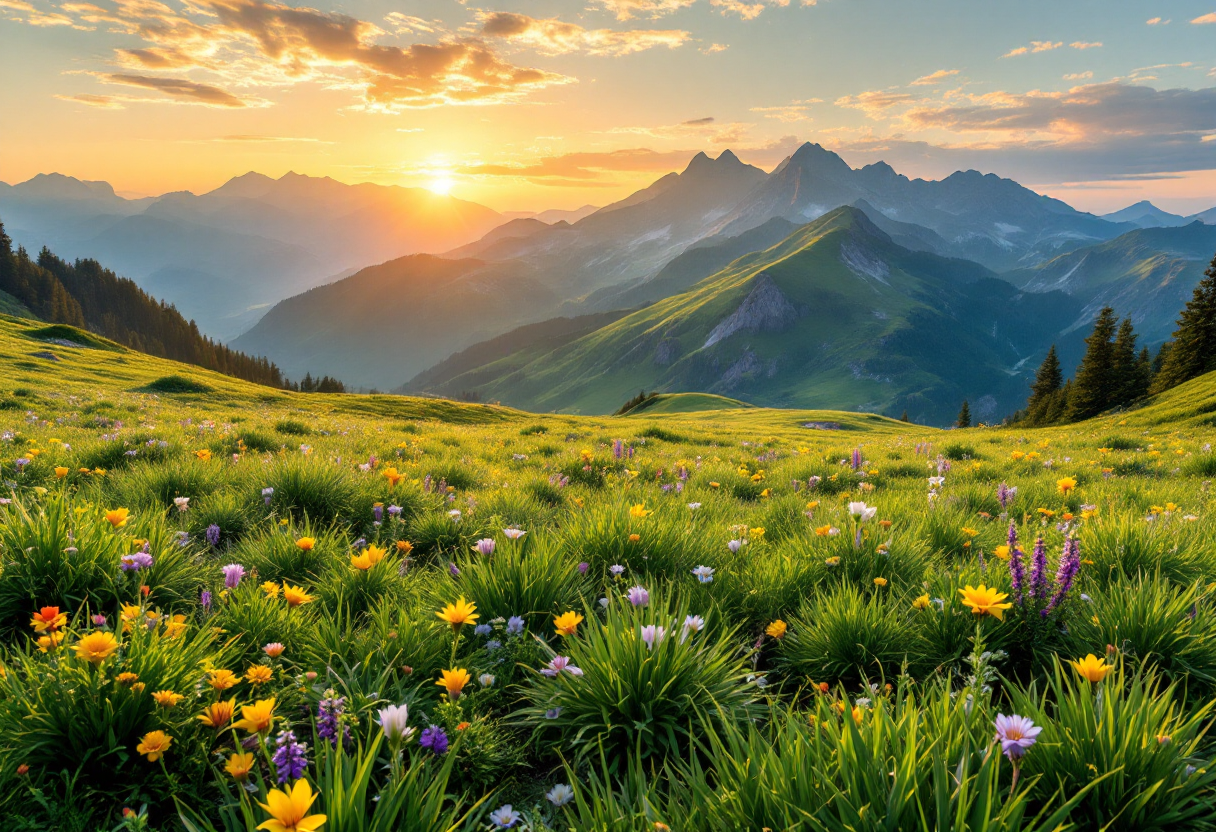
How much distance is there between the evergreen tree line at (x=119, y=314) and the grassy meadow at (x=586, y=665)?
17031 cm

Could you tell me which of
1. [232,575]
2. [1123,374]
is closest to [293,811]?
[232,575]

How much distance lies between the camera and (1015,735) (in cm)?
189

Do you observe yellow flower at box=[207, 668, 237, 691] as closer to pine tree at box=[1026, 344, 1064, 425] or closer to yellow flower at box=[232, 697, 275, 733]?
yellow flower at box=[232, 697, 275, 733]

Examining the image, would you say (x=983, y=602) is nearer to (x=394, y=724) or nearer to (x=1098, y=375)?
(x=394, y=724)

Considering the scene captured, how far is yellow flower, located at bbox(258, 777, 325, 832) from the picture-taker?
1597mm

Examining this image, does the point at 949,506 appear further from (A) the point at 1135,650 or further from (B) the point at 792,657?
(B) the point at 792,657

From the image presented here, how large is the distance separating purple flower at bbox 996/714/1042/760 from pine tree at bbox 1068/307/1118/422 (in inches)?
4156

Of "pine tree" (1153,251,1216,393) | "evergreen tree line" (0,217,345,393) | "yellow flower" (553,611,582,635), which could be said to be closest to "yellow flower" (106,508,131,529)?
"yellow flower" (553,611,582,635)

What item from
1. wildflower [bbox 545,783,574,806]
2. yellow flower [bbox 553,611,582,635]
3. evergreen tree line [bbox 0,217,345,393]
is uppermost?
yellow flower [bbox 553,611,582,635]

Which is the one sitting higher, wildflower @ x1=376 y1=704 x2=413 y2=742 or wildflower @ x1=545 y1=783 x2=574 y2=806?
wildflower @ x1=376 y1=704 x2=413 y2=742

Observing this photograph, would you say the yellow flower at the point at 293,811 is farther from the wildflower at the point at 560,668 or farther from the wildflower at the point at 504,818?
the wildflower at the point at 560,668

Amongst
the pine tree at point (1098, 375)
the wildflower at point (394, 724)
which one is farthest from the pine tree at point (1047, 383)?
the wildflower at point (394, 724)

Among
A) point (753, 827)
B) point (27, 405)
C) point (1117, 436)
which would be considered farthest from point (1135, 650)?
point (27, 405)

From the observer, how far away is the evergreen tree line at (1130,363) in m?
74.9
